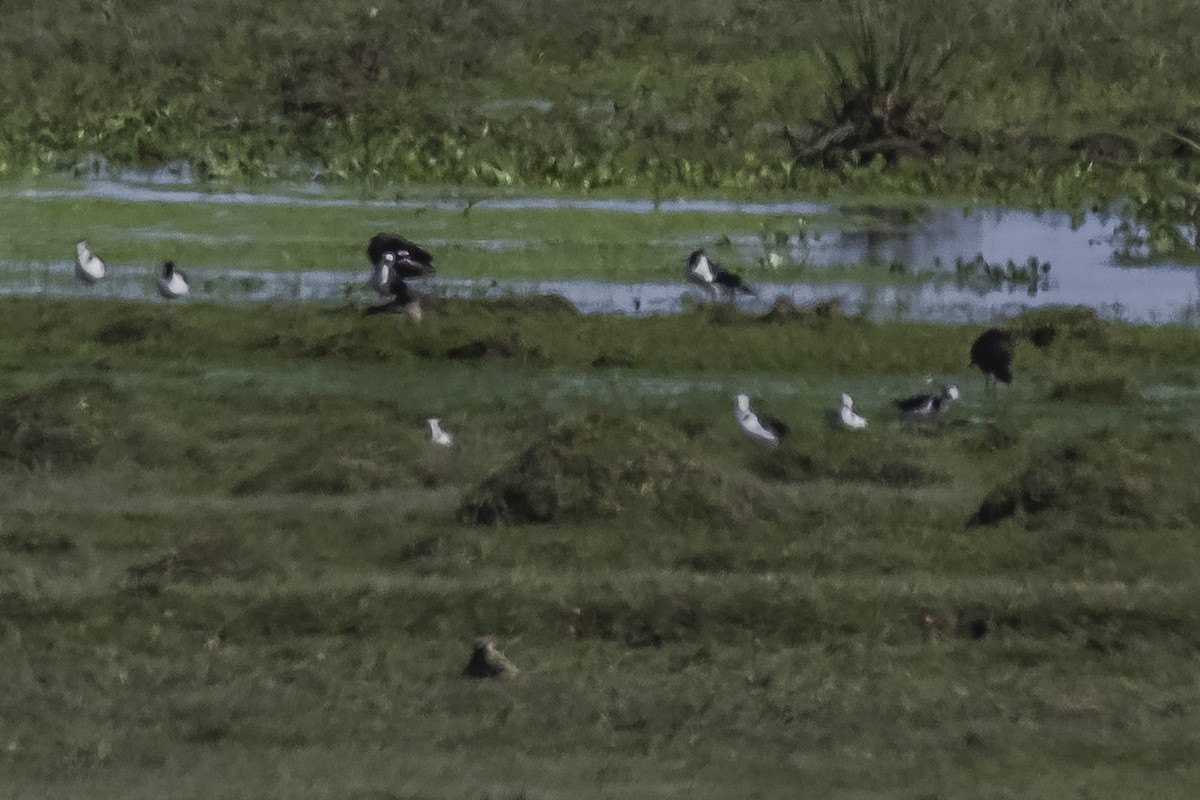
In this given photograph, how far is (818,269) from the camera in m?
15.7

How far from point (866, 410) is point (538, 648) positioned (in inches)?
187

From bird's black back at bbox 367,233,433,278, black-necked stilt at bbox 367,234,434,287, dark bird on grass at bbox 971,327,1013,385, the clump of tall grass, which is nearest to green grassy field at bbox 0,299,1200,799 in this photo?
dark bird on grass at bbox 971,327,1013,385

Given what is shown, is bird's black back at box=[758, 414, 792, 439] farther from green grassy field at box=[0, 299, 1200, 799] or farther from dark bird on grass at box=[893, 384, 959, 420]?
dark bird on grass at box=[893, 384, 959, 420]

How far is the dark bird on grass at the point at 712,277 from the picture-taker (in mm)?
13938

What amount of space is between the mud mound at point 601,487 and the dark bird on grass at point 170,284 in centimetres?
A: 525

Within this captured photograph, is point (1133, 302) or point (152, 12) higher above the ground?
point (152, 12)

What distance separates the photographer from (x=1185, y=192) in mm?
17750

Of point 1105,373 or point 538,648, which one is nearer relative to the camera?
point 538,648

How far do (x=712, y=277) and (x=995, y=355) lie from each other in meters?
2.24

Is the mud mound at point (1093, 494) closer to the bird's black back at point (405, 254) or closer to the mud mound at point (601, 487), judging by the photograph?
the mud mound at point (601, 487)

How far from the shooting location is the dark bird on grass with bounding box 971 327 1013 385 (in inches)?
479

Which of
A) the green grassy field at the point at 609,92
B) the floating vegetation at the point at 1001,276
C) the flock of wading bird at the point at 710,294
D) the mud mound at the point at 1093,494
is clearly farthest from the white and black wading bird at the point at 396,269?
the mud mound at the point at 1093,494

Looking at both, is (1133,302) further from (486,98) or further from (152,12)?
(152,12)

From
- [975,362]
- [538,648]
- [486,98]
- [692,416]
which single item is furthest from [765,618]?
[486,98]
